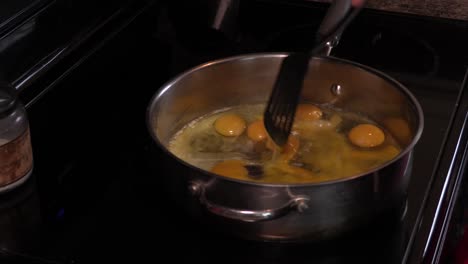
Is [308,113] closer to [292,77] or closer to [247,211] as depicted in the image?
[292,77]

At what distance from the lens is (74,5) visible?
1153 millimetres

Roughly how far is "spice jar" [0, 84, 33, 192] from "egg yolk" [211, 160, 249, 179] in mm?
239

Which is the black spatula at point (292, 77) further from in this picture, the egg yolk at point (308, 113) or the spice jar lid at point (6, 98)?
the spice jar lid at point (6, 98)

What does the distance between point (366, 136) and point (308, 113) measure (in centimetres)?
11

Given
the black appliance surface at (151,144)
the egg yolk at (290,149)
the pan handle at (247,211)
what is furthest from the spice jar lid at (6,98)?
the egg yolk at (290,149)

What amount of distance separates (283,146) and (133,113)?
278 millimetres

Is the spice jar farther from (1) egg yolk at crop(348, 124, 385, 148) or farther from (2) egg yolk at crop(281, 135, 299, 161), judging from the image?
(1) egg yolk at crop(348, 124, 385, 148)

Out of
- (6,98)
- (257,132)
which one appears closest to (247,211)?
(257,132)

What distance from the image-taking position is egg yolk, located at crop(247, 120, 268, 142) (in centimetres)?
103

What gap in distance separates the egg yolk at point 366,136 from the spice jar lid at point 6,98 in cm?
47

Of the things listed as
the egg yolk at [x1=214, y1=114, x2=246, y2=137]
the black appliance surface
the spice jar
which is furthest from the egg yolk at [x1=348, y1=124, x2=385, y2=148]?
the spice jar

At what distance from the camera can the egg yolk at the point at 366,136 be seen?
1.02 metres

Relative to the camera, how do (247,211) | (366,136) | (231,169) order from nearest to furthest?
(247,211) → (231,169) → (366,136)

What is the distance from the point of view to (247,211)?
809 millimetres
